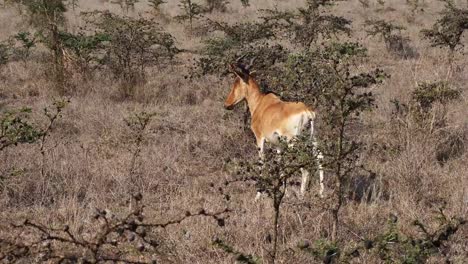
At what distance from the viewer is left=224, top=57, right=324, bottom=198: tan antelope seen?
243 inches

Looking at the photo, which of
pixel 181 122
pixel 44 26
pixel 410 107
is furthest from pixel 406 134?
pixel 44 26

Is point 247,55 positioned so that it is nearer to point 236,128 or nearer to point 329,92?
point 236,128

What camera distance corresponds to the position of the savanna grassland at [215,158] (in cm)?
390

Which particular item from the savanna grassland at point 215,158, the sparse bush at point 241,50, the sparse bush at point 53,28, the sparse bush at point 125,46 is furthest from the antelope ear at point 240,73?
the sparse bush at point 53,28

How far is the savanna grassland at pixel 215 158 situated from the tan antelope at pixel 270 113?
0.27 meters

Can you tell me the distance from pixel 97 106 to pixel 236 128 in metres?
2.52

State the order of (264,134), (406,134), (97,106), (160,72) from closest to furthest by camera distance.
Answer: (264,134) < (406,134) < (97,106) < (160,72)

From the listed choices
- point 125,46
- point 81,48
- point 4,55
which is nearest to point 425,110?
point 125,46

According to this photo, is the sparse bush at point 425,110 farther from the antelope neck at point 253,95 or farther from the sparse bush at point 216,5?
the sparse bush at point 216,5

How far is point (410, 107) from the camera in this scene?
27.1ft

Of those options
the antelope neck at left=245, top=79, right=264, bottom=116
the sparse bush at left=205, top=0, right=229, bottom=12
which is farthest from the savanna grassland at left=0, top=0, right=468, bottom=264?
the sparse bush at left=205, top=0, right=229, bottom=12

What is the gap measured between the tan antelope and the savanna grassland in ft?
0.89

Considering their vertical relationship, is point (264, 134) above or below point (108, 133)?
above

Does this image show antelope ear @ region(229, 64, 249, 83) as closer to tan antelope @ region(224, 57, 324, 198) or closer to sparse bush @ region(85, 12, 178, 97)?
tan antelope @ region(224, 57, 324, 198)
